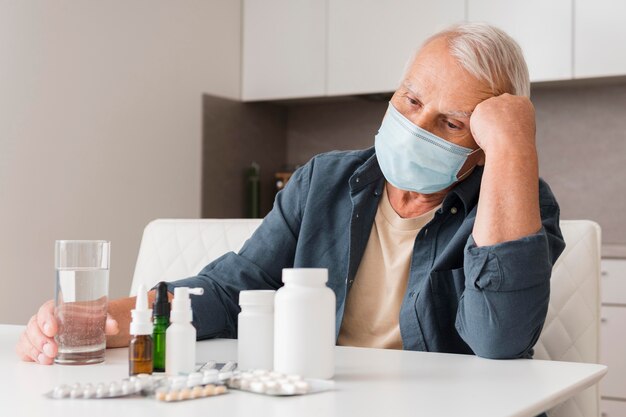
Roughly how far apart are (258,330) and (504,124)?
1.95 ft

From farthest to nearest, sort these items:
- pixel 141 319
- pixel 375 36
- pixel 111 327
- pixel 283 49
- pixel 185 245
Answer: pixel 283 49
pixel 375 36
pixel 185 245
pixel 111 327
pixel 141 319

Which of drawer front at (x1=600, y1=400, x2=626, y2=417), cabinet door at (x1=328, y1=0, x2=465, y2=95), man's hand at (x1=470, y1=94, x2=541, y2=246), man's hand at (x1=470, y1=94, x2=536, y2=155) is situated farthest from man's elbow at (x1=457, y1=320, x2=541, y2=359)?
cabinet door at (x1=328, y1=0, x2=465, y2=95)

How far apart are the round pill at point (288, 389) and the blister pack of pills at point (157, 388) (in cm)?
6

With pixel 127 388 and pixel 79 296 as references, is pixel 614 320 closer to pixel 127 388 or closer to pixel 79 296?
pixel 79 296

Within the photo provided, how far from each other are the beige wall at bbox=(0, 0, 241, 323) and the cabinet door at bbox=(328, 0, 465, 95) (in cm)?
55

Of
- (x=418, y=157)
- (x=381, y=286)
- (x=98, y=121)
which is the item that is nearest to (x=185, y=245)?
(x=381, y=286)

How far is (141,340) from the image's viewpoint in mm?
960

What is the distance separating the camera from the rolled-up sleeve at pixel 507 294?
1.22 metres

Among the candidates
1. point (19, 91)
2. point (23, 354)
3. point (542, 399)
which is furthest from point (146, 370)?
point (19, 91)

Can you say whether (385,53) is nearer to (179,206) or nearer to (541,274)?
(179,206)

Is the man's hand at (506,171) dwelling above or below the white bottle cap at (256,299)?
above

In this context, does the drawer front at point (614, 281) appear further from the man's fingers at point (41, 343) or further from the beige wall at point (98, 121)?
the man's fingers at point (41, 343)

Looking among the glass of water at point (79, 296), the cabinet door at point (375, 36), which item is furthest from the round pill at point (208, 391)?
the cabinet door at point (375, 36)

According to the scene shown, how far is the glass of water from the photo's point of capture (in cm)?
105
